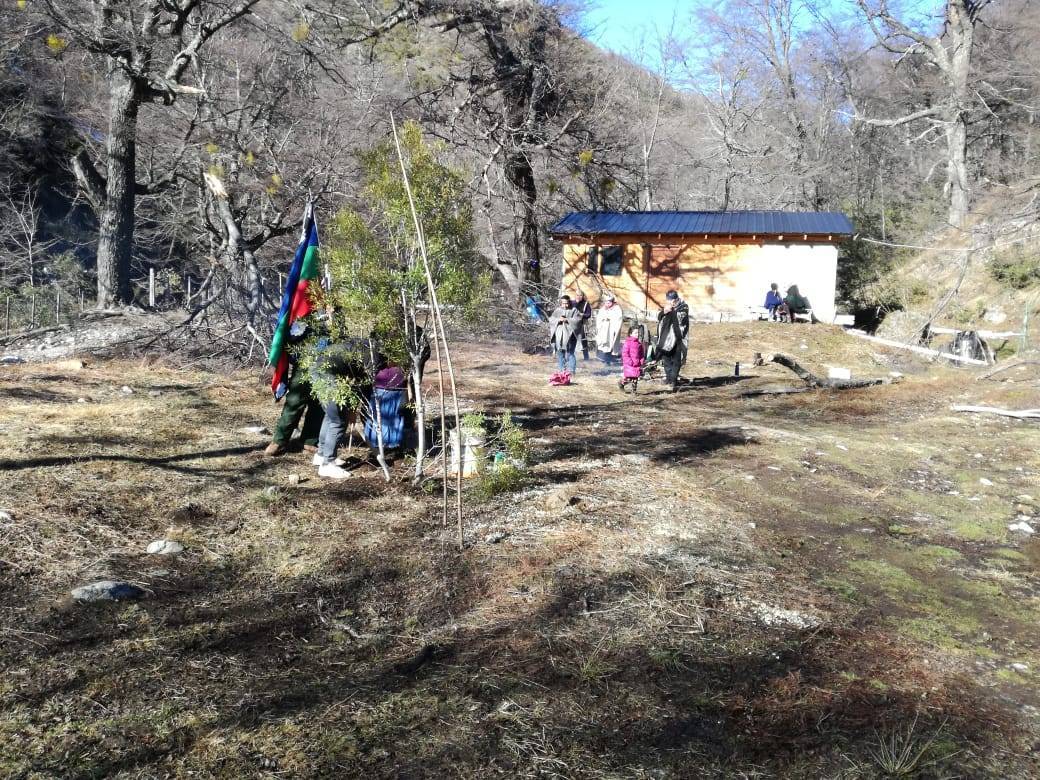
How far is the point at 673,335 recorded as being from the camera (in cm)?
1203

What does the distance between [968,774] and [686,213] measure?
23.0 metres

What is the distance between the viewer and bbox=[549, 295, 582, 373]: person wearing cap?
12.7 m

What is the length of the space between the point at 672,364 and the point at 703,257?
12.2 meters

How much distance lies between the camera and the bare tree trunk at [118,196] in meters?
15.4

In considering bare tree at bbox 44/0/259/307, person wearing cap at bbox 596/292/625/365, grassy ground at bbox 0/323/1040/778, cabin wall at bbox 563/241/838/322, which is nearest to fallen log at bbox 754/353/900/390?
person wearing cap at bbox 596/292/625/365

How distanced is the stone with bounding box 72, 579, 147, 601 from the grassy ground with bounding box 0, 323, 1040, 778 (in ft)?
0.39

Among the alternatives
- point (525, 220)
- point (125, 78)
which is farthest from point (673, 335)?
point (125, 78)

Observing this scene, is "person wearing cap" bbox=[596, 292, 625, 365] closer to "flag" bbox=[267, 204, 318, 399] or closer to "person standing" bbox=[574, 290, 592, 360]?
"person standing" bbox=[574, 290, 592, 360]

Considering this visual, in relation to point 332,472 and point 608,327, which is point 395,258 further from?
point 608,327

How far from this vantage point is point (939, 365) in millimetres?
16328

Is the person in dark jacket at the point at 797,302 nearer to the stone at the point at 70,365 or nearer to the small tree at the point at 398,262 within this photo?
the stone at the point at 70,365

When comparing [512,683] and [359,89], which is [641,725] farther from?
[359,89]

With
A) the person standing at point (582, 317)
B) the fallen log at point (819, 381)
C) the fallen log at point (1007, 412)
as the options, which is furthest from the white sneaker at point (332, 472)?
the fallen log at point (1007, 412)

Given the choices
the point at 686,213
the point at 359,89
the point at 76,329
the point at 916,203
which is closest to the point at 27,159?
the point at 359,89
